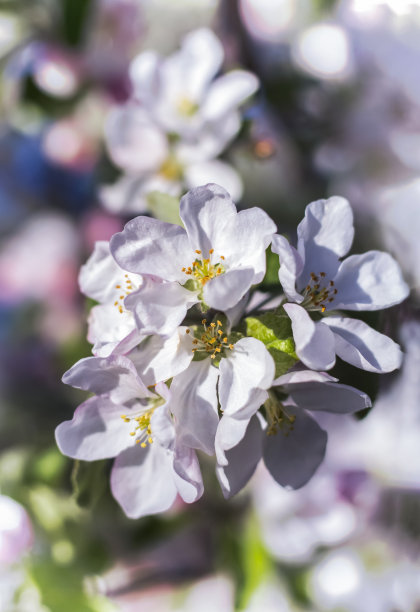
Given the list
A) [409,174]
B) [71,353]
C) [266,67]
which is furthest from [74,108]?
[409,174]

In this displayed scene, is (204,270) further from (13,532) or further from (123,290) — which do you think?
(13,532)

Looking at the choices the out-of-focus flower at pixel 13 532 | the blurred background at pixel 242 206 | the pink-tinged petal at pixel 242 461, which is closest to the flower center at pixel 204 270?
the pink-tinged petal at pixel 242 461

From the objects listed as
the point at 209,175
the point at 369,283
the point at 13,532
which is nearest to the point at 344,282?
the point at 369,283

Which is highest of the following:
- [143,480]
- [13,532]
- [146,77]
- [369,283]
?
[146,77]

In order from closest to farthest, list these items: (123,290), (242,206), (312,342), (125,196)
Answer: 1. (312,342)
2. (123,290)
3. (242,206)
4. (125,196)

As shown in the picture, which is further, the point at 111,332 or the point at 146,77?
the point at 146,77

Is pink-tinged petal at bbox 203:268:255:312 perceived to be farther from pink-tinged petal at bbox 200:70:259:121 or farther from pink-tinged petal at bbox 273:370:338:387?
pink-tinged petal at bbox 200:70:259:121
